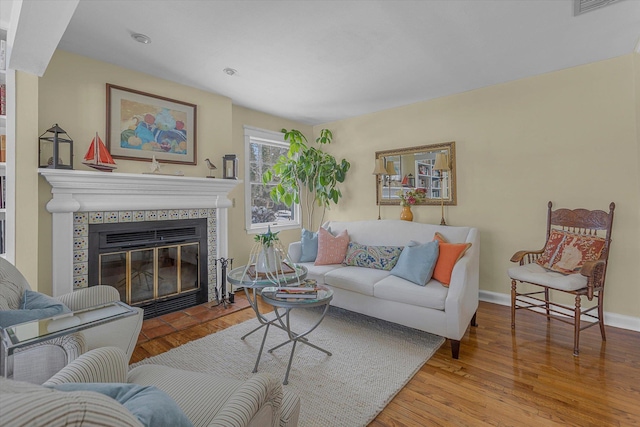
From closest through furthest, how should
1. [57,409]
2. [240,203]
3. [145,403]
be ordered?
[57,409] < [145,403] < [240,203]

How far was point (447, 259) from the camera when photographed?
2650 millimetres

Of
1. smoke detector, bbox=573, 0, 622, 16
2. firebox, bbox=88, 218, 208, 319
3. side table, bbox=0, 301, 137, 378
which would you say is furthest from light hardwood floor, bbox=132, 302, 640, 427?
smoke detector, bbox=573, 0, 622, 16

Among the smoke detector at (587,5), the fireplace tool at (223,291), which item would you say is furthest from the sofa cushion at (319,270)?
the smoke detector at (587,5)

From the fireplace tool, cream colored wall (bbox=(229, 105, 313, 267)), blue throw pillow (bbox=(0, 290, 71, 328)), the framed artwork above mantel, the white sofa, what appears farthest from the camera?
cream colored wall (bbox=(229, 105, 313, 267))

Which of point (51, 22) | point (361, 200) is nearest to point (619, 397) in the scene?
point (361, 200)

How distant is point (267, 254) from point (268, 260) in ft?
0.15

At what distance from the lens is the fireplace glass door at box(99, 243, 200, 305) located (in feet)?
9.60

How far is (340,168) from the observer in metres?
4.55

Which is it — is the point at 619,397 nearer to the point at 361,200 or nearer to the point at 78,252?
the point at 361,200

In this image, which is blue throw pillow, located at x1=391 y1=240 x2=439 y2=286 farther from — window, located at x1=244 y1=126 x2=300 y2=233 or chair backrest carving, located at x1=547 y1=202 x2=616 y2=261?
window, located at x1=244 y1=126 x2=300 y2=233

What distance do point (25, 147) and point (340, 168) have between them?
11.1 feet

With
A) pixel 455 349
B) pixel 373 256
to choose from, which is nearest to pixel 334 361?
pixel 455 349

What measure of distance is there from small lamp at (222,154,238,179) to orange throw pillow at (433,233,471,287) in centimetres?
247

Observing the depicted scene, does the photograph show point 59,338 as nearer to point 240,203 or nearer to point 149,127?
point 149,127
